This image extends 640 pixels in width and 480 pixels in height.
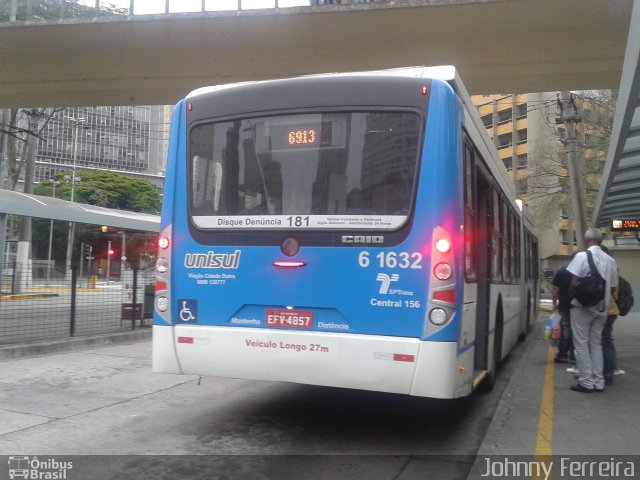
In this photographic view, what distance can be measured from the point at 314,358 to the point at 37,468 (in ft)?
8.02

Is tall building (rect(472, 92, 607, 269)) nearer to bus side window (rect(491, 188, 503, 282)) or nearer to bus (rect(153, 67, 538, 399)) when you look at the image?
bus side window (rect(491, 188, 503, 282))

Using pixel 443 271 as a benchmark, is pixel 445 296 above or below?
below

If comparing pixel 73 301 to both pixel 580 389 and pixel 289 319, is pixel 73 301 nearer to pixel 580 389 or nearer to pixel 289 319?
pixel 289 319

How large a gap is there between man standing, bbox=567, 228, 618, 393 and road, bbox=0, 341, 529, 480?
1.25 m

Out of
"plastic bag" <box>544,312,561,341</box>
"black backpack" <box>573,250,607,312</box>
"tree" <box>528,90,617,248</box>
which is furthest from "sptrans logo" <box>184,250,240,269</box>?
"tree" <box>528,90,617,248</box>

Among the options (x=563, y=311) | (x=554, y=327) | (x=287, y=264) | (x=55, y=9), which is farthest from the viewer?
(x=55, y=9)

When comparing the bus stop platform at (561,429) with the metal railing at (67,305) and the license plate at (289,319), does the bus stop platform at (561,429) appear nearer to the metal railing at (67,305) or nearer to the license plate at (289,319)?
the license plate at (289,319)

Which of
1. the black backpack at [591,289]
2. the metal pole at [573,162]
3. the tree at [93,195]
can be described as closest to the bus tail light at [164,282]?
the black backpack at [591,289]

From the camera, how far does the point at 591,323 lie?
744cm

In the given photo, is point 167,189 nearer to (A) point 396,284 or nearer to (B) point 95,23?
(A) point 396,284

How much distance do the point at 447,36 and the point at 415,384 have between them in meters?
9.92

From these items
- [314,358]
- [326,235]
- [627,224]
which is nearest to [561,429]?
[314,358]

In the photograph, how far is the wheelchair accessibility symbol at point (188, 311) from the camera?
5785mm

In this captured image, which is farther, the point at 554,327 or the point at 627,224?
the point at 627,224
